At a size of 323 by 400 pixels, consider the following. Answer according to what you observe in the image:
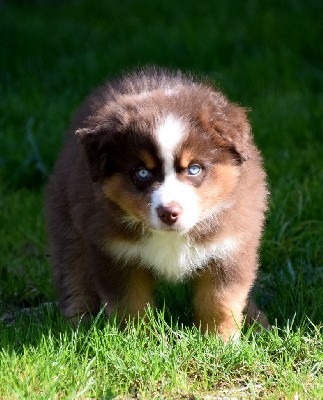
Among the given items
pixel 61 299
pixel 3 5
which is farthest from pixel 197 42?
pixel 61 299

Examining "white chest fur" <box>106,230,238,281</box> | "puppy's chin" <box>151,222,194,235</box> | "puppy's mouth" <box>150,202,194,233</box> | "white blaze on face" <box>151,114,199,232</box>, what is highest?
"white blaze on face" <box>151,114,199,232</box>

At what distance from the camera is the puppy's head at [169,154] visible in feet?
15.0

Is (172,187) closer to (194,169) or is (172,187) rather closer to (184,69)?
(194,169)

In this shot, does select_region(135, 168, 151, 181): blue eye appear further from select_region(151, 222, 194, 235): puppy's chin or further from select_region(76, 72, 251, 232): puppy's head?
select_region(151, 222, 194, 235): puppy's chin

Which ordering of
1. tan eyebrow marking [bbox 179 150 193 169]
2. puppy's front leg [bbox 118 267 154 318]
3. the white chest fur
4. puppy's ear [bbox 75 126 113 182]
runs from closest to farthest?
tan eyebrow marking [bbox 179 150 193 169] < puppy's ear [bbox 75 126 113 182] < the white chest fur < puppy's front leg [bbox 118 267 154 318]

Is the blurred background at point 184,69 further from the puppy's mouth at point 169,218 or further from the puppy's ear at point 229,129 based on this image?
the puppy's mouth at point 169,218

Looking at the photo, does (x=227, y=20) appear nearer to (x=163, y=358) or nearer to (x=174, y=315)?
(x=174, y=315)

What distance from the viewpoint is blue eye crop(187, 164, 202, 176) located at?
4664mm

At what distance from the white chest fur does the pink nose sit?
323 millimetres

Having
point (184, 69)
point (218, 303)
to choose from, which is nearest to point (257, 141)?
point (184, 69)

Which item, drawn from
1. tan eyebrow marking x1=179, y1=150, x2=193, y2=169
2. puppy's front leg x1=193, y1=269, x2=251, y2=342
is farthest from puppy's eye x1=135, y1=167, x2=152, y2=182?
puppy's front leg x1=193, y1=269, x2=251, y2=342

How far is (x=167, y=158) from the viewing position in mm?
4578

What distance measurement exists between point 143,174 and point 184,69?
4.39 metres

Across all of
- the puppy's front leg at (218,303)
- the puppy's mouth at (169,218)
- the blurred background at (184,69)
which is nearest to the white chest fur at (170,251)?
the puppy's front leg at (218,303)
